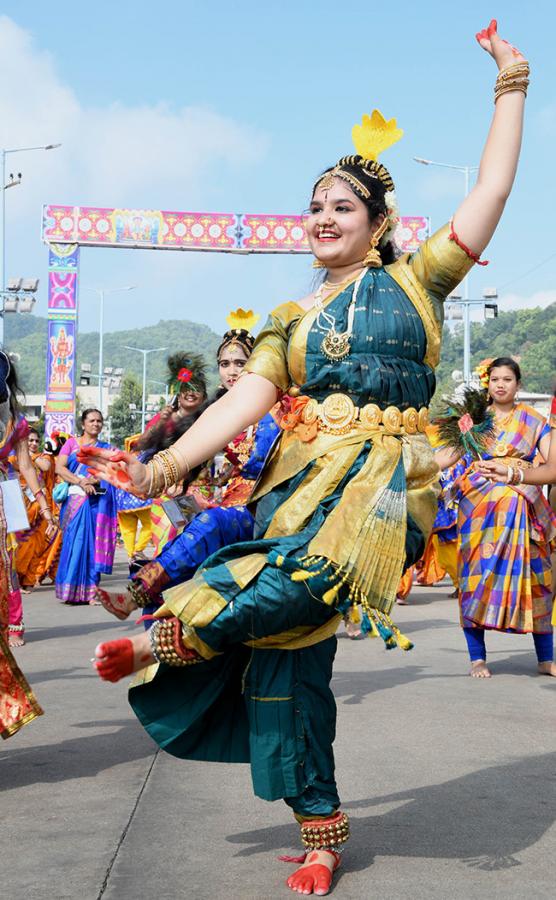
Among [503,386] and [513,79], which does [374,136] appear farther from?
[503,386]

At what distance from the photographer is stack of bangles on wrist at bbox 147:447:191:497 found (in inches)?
130

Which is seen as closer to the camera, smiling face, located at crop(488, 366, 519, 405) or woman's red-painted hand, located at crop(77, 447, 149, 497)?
woman's red-painted hand, located at crop(77, 447, 149, 497)

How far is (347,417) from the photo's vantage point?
11.4 ft

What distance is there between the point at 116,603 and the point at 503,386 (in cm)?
466

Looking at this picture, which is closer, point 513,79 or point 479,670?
point 513,79

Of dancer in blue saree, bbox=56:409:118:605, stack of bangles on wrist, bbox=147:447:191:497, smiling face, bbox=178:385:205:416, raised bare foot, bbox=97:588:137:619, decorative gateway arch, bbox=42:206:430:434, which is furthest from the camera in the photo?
decorative gateway arch, bbox=42:206:430:434

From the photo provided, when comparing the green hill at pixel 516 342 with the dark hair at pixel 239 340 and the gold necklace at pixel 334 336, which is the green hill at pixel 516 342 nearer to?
the dark hair at pixel 239 340

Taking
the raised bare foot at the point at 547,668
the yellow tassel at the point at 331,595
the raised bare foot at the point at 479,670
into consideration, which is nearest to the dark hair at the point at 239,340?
the raised bare foot at the point at 479,670

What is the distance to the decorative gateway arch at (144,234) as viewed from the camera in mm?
28156

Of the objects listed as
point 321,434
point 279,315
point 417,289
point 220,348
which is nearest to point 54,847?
point 321,434

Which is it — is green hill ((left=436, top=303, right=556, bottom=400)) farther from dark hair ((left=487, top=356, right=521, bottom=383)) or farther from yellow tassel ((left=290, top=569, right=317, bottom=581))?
yellow tassel ((left=290, top=569, right=317, bottom=581))

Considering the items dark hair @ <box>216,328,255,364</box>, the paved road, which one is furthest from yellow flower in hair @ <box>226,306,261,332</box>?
the paved road

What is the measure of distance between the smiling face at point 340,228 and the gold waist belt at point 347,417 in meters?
0.47

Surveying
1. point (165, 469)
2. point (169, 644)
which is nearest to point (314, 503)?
point (165, 469)
